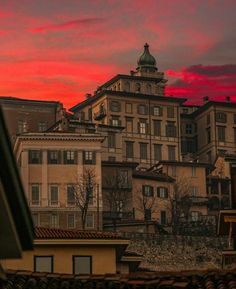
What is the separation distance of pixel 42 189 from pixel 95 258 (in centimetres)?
8116

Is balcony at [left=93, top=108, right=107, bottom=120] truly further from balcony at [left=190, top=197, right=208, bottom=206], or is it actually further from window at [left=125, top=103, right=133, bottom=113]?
balcony at [left=190, top=197, right=208, bottom=206]

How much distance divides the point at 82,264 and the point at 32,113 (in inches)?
4544

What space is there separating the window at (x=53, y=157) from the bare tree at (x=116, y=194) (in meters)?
9.51

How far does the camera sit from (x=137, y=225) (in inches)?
5143

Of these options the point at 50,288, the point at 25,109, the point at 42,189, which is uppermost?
the point at 25,109

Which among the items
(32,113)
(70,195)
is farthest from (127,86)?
(70,195)

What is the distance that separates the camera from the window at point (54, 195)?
13150cm

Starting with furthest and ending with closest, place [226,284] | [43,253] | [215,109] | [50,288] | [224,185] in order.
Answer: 1. [215,109]
2. [224,185]
3. [43,253]
4. [50,288]
5. [226,284]

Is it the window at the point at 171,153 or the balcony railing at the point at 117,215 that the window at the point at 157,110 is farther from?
the balcony railing at the point at 117,215

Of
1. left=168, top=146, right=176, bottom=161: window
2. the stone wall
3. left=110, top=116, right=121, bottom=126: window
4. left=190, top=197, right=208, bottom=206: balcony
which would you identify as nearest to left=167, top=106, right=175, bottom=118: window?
left=168, top=146, right=176, bottom=161: window

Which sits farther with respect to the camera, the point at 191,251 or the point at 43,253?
the point at 191,251

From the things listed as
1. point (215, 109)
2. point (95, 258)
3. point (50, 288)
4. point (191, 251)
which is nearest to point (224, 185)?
point (215, 109)

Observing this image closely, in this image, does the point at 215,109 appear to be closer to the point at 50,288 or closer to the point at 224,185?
the point at 224,185

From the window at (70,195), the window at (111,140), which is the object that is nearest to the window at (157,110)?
the window at (111,140)
